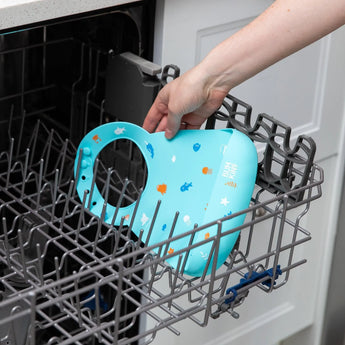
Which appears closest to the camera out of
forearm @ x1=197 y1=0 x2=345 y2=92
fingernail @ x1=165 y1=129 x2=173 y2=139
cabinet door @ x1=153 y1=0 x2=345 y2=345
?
forearm @ x1=197 y1=0 x2=345 y2=92

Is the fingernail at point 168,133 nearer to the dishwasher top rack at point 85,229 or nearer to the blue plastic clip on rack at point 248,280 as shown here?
Result: the dishwasher top rack at point 85,229

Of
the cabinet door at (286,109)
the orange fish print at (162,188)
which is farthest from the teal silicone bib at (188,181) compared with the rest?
the cabinet door at (286,109)

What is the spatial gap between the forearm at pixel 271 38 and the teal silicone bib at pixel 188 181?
0.25ft

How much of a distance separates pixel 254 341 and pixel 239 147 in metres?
0.76

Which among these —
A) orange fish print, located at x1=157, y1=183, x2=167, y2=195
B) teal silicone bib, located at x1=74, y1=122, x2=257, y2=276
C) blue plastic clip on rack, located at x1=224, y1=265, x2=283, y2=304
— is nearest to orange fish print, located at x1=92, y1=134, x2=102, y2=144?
teal silicone bib, located at x1=74, y1=122, x2=257, y2=276

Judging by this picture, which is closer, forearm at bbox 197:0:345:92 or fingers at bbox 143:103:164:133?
forearm at bbox 197:0:345:92

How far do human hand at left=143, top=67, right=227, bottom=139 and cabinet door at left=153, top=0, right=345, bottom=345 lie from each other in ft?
0.39

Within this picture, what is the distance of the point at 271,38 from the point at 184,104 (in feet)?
0.46

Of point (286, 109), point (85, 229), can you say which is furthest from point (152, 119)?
point (286, 109)

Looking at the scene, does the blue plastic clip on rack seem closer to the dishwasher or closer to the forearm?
the dishwasher

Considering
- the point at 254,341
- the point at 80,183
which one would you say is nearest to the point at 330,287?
the point at 254,341

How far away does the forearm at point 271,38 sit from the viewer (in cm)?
91

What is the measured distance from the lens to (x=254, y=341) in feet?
5.31

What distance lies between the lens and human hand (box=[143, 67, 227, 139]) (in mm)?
981
